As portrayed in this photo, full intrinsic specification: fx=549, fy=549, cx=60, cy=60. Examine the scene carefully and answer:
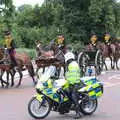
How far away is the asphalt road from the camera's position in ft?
44.4

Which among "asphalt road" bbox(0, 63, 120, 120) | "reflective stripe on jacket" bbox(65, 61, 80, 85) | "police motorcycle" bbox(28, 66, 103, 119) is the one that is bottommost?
"asphalt road" bbox(0, 63, 120, 120)

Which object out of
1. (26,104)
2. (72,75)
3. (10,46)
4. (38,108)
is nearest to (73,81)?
(72,75)

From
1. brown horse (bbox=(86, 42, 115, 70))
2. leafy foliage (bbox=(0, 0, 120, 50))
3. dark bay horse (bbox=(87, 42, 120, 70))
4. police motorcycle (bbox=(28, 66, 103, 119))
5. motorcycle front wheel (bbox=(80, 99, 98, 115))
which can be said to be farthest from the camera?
leafy foliage (bbox=(0, 0, 120, 50))

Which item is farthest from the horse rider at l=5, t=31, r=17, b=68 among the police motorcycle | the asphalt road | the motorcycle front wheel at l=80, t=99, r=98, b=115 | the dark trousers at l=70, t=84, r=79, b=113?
the dark trousers at l=70, t=84, r=79, b=113

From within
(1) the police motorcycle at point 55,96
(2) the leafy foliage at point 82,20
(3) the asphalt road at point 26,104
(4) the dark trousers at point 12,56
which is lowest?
(3) the asphalt road at point 26,104

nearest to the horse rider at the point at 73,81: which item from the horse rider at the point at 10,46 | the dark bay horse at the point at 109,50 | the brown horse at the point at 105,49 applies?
the horse rider at the point at 10,46

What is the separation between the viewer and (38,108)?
13.0 m

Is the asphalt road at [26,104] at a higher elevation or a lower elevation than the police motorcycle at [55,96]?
lower

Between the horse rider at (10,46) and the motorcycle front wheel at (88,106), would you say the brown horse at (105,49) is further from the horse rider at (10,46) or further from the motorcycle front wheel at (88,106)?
the motorcycle front wheel at (88,106)

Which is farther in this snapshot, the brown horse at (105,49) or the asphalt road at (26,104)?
the brown horse at (105,49)

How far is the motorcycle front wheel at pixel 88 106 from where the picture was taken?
13.5 m

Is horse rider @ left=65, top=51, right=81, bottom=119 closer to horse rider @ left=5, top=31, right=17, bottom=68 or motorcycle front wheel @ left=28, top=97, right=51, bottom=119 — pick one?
motorcycle front wheel @ left=28, top=97, right=51, bottom=119

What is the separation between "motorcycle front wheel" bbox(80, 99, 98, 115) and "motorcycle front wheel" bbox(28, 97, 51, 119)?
0.94m

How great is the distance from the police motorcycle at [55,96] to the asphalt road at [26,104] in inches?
10.6
